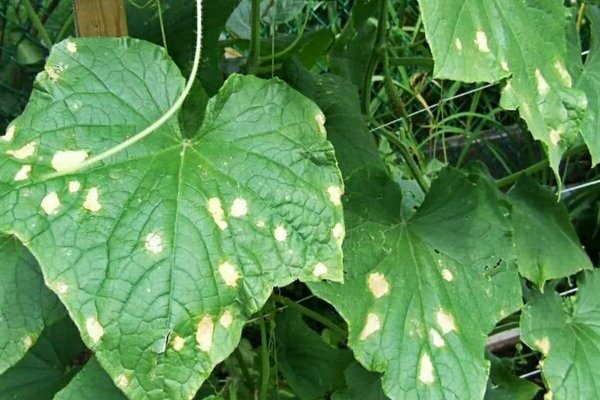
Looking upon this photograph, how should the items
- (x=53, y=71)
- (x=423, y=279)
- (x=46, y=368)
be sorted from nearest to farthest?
(x=53, y=71) < (x=423, y=279) < (x=46, y=368)

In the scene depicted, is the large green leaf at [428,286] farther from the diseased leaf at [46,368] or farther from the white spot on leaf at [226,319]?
the diseased leaf at [46,368]

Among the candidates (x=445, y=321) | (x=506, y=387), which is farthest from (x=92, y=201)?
(x=506, y=387)

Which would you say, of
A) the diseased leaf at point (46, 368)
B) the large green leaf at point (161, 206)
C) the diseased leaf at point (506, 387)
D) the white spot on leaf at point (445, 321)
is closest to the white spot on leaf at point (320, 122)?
the large green leaf at point (161, 206)

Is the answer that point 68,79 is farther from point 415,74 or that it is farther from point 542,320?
point 415,74

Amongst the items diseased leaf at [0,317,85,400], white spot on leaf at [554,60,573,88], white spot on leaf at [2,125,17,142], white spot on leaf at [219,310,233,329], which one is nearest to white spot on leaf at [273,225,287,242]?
white spot on leaf at [219,310,233,329]

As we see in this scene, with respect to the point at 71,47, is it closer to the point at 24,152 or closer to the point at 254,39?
the point at 24,152

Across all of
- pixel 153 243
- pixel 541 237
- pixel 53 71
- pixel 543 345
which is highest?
pixel 53 71
